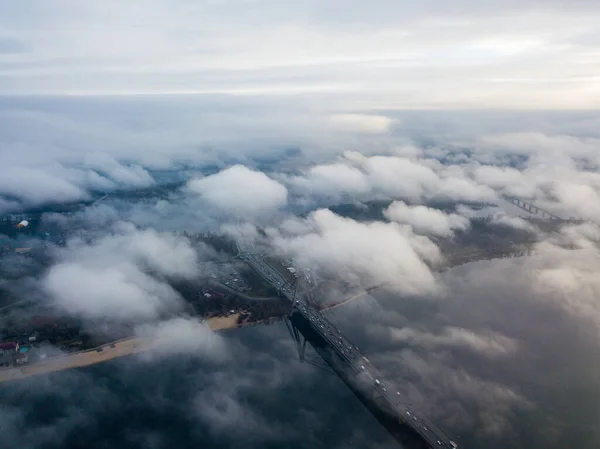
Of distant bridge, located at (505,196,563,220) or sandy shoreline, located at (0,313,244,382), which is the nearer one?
sandy shoreline, located at (0,313,244,382)

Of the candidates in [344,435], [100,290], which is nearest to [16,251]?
[100,290]

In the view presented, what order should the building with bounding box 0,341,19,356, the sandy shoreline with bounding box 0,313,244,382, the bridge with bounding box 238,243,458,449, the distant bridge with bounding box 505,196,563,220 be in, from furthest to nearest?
the distant bridge with bounding box 505,196,563,220 → the building with bounding box 0,341,19,356 → the sandy shoreline with bounding box 0,313,244,382 → the bridge with bounding box 238,243,458,449

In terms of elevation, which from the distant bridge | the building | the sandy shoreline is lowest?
the distant bridge

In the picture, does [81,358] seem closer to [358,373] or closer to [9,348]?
[9,348]

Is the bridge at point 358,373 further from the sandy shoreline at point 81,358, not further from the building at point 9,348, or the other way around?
the building at point 9,348

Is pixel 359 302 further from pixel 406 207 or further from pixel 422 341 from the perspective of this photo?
pixel 406 207

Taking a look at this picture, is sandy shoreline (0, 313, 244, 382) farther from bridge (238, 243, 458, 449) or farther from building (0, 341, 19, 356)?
bridge (238, 243, 458, 449)

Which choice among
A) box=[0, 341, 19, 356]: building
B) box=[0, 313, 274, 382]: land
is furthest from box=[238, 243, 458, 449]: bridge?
box=[0, 341, 19, 356]: building

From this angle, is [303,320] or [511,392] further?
[303,320]

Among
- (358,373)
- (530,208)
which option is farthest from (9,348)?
(530,208)
